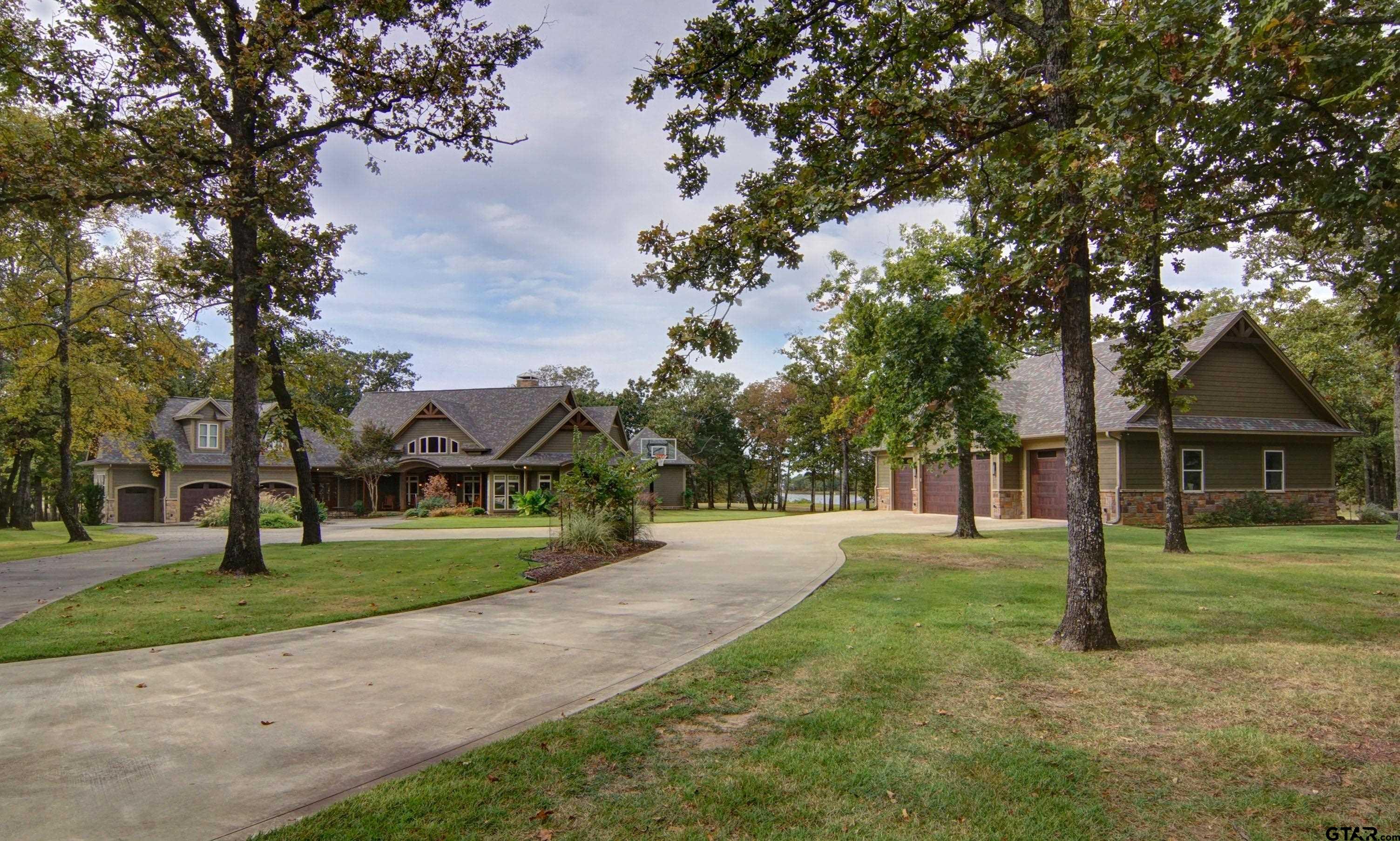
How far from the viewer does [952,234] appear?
17.9 m

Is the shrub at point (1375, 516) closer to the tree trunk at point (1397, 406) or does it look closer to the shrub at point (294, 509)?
the tree trunk at point (1397, 406)

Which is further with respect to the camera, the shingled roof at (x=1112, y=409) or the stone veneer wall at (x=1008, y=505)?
the stone veneer wall at (x=1008, y=505)

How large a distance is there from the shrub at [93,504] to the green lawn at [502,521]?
1438 cm

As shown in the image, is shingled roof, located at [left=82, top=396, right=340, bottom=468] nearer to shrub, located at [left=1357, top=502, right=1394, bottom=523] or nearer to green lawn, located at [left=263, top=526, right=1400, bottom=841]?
green lawn, located at [left=263, top=526, right=1400, bottom=841]

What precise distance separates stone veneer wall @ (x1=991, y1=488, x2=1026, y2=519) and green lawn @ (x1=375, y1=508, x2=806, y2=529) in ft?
30.6

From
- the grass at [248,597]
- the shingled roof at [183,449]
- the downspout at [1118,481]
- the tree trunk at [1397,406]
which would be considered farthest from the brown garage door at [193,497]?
the tree trunk at [1397,406]

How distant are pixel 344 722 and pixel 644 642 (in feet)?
9.68

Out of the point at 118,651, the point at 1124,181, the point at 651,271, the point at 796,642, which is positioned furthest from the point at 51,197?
the point at 1124,181

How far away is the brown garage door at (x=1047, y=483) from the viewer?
2470cm

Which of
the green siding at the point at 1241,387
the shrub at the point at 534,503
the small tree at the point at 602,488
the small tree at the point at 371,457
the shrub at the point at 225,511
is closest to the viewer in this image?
the small tree at the point at 602,488

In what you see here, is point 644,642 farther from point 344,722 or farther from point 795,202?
point 795,202

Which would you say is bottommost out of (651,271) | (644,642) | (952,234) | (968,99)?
(644,642)

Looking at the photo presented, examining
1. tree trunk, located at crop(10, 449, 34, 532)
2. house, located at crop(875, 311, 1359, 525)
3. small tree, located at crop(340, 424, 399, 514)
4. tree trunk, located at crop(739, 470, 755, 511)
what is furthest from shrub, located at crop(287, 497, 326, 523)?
tree trunk, located at crop(739, 470, 755, 511)

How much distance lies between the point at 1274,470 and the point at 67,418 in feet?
122
